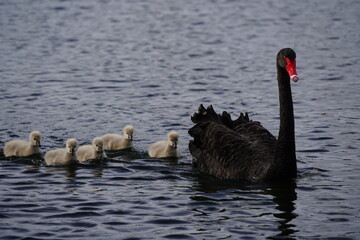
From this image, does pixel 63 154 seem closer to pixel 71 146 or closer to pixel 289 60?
pixel 71 146

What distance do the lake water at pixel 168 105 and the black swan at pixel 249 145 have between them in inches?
5.5

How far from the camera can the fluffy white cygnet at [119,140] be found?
31.6ft

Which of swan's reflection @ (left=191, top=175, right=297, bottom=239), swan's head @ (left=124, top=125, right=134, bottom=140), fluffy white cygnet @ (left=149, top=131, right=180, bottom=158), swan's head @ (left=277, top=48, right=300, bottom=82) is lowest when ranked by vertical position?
swan's reflection @ (left=191, top=175, right=297, bottom=239)

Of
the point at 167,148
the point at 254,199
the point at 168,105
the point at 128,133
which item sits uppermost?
the point at 168,105

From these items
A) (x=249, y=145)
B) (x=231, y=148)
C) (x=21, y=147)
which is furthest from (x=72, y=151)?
(x=249, y=145)

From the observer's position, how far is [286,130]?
26.8ft

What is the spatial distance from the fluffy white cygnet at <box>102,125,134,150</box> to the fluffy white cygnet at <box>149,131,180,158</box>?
0.31m

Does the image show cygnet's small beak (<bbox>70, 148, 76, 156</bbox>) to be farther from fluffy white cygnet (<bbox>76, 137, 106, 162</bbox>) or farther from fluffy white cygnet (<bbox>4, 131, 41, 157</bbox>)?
fluffy white cygnet (<bbox>4, 131, 41, 157</bbox>)

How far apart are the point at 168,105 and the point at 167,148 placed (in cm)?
263

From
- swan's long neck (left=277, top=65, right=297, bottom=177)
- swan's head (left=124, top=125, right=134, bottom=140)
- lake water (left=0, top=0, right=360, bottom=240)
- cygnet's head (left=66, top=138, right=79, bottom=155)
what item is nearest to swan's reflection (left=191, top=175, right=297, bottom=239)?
lake water (left=0, top=0, right=360, bottom=240)

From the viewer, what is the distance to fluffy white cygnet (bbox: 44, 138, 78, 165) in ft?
29.7

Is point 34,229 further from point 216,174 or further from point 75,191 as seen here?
point 216,174

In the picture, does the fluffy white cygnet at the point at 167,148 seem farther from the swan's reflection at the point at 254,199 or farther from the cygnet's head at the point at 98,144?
the swan's reflection at the point at 254,199

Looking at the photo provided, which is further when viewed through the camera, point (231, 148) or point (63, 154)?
point (63, 154)
